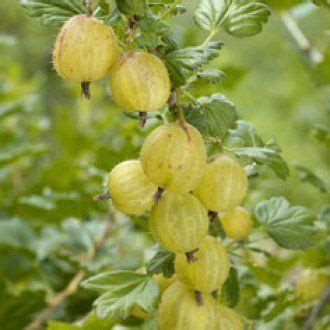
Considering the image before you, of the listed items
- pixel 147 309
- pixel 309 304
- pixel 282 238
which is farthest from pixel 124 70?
pixel 309 304

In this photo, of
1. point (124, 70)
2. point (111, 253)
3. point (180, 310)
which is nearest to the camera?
point (124, 70)

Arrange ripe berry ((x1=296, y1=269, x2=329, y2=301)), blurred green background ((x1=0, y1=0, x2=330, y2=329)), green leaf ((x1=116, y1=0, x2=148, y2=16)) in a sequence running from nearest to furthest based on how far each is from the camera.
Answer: green leaf ((x1=116, y1=0, x2=148, y2=16)) → ripe berry ((x1=296, y1=269, x2=329, y2=301)) → blurred green background ((x1=0, y1=0, x2=330, y2=329))

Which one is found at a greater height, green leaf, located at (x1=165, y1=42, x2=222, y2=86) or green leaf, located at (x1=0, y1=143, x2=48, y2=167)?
green leaf, located at (x1=165, y1=42, x2=222, y2=86)

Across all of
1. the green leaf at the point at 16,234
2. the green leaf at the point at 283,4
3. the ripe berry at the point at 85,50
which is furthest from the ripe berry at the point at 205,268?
the green leaf at the point at 283,4

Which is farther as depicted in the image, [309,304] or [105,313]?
[309,304]

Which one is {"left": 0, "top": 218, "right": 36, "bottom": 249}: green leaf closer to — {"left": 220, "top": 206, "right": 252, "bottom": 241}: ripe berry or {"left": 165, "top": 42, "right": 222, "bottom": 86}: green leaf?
{"left": 220, "top": 206, "right": 252, "bottom": 241}: ripe berry

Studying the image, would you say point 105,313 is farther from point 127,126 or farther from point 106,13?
point 127,126

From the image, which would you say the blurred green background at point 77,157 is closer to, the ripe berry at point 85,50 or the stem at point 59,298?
the stem at point 59,298

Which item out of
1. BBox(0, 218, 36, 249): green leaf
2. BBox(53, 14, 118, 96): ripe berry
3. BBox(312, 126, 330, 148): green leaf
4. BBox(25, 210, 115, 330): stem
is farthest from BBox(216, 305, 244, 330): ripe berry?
BBox(0, 218, 36, 249): green leaf
